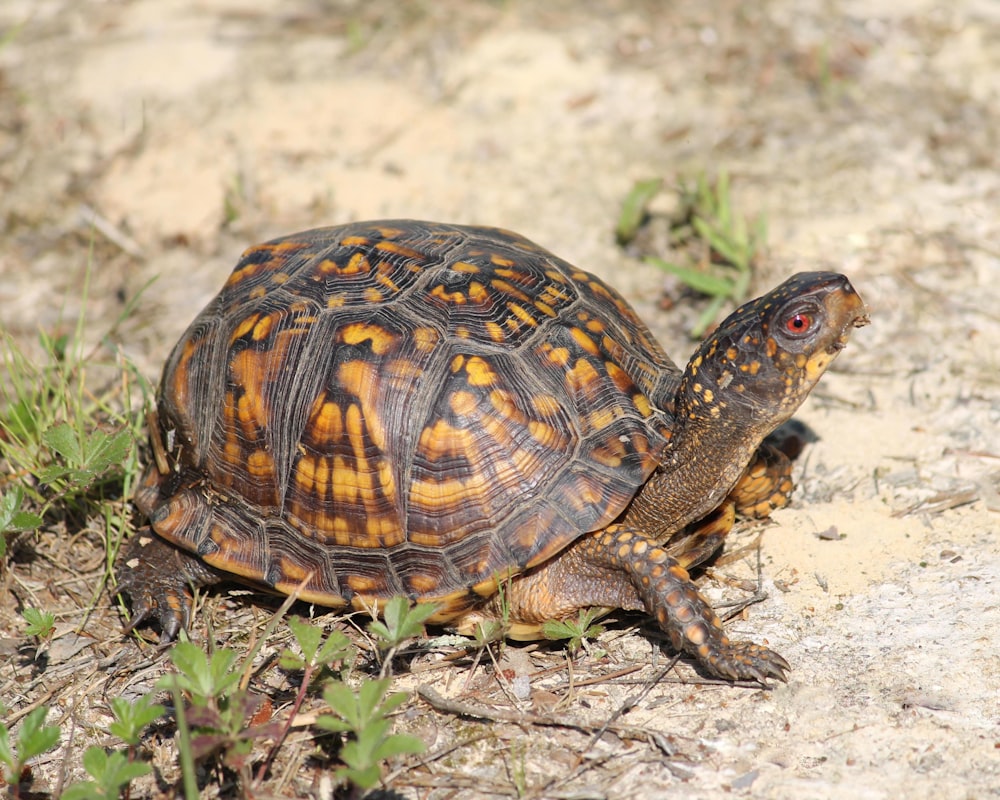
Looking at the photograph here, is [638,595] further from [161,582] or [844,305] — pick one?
Result: [161,582]

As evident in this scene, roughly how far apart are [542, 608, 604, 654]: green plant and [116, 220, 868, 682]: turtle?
0.05 meters

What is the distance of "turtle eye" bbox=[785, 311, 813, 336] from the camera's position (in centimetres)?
291

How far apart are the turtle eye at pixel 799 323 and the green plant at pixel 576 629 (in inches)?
45.3

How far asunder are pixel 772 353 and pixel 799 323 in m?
0.13

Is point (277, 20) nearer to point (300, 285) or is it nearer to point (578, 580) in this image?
point (300, 285)

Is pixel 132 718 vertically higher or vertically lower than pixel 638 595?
higher

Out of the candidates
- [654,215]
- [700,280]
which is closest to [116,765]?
[700,280]

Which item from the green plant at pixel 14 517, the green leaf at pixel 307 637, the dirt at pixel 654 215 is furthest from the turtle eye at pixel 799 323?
the green plant at pixel 14 517

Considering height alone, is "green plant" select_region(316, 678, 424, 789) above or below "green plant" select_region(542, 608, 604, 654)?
above

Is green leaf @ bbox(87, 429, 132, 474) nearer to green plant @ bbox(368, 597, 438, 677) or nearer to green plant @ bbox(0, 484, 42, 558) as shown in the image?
green plant @ bbox(0, 484, 42, 558)

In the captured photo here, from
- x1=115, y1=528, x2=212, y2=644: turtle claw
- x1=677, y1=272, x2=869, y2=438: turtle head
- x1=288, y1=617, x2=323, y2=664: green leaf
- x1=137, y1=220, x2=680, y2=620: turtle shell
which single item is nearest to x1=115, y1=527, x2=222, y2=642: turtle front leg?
x1=115, y1=528, x2=212, y2=644: turtle claw

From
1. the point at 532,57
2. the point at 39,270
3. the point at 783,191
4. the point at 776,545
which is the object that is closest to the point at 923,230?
the point at 783,191

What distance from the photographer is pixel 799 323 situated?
291cm

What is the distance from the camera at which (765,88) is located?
623cm
